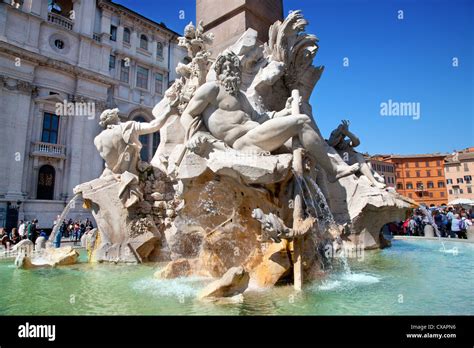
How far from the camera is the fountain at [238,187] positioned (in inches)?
156

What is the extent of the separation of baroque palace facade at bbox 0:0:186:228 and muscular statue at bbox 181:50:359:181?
20.5 m

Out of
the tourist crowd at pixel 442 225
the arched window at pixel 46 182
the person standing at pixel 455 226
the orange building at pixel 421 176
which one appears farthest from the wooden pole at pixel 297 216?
the orange building at pixel 421 176

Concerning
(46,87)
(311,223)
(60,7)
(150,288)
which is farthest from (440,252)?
(60,7)

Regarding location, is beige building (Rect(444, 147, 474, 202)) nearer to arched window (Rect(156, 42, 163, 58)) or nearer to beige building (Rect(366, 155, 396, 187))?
beige building (Rect(366, 155, 396, 187))

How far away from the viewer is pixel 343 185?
675 centimetres

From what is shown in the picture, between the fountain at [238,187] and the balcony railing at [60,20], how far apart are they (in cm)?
2360

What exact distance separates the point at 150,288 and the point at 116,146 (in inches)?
136

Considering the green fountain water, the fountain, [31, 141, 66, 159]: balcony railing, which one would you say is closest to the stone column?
[31, 141, 66, 159]: balcony railing

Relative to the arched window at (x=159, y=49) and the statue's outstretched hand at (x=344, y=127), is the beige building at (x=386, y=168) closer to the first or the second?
the arched window at (x=159, y=49)

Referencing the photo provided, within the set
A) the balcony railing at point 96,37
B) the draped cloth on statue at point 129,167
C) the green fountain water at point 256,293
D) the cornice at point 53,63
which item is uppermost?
the balcony railing at point 96,37

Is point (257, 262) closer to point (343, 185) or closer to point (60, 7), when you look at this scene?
point (343, 185)
